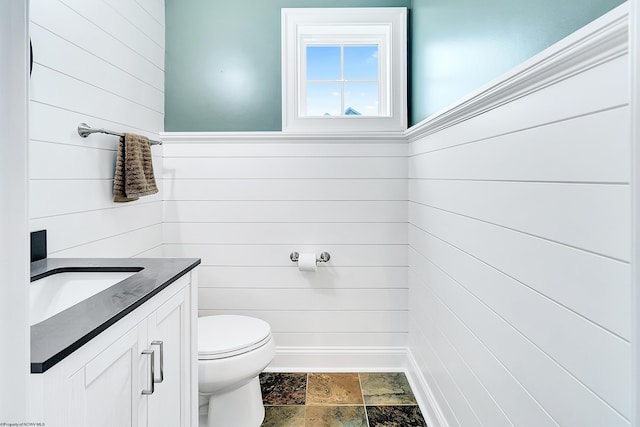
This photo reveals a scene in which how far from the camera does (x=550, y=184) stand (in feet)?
2.85

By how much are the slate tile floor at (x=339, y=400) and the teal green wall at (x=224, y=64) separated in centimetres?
146

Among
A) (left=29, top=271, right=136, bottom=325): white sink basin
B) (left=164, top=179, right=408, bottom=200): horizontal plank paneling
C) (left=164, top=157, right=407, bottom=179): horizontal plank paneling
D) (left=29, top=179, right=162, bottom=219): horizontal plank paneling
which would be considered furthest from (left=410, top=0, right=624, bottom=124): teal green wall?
(left=29, top=179, right=162, bottom=219): horizontal plank paneling

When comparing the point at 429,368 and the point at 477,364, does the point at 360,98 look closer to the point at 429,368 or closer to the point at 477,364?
the point at 429,368

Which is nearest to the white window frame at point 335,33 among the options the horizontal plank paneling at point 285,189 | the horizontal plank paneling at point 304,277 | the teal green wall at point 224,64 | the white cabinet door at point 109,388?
the teal green wall at point 224,64

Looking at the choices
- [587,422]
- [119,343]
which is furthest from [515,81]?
[119,343]

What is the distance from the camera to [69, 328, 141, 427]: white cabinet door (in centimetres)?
70

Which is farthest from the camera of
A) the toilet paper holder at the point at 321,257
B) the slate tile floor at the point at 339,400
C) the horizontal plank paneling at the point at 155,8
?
the toilet paper holder at the point at 321,257

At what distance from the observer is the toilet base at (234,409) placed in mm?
1715

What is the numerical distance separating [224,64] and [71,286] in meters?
1.56

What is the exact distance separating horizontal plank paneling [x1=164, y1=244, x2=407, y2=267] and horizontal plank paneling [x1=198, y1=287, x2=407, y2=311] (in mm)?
160

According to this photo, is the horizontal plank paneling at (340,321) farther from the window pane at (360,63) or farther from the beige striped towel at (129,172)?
the window pane at (360,63)

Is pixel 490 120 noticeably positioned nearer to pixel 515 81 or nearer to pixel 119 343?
pixel 515 81

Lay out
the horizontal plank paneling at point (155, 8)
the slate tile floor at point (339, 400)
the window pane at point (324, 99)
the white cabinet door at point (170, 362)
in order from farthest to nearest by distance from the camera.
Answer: the window pane at point (324, 99), the horizontal plank paneling at point (155, 8), the slate tile floor at point (339, 400), the white cabinet door at point (170, 362)

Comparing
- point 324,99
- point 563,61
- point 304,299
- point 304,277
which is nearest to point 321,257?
point 304,277
